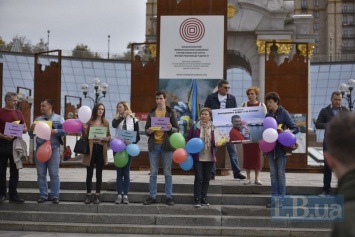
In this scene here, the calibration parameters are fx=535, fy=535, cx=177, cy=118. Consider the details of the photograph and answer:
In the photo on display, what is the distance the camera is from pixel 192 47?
12.1 meters

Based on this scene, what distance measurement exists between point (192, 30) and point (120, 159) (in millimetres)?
4291

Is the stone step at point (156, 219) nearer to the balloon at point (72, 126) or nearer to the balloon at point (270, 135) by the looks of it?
the balloon at point (270, 135)

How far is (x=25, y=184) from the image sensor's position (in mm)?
10422

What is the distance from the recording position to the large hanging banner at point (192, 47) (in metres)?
12.0

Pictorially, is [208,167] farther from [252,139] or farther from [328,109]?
[328,109]

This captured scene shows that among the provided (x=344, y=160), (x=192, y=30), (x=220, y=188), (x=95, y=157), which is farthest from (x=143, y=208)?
(x=344, y=160)

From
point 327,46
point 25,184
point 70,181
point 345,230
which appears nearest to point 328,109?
point 70,181

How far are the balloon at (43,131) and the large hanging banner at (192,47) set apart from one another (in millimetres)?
3811

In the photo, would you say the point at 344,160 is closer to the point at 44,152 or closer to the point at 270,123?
the point at 270,123

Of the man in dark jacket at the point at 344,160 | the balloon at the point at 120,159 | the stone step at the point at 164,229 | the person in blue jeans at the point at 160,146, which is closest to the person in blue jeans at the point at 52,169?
the stone step at the point at 164,229

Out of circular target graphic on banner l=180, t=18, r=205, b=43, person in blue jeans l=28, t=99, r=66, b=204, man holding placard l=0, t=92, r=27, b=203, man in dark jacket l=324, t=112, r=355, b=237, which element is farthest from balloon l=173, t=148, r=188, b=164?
man in dark jacket l=324, t=112, r=355, b=237

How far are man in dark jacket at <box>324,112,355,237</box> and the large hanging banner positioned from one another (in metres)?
9.82

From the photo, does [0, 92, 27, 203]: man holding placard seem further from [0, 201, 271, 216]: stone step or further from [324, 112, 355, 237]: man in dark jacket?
[324, 112, 355, 237]: man in dark jacket

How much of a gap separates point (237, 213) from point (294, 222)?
0.95 m
